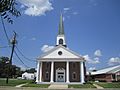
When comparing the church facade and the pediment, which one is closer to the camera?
the church facade

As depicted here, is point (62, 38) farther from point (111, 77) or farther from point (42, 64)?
point (111, 77)

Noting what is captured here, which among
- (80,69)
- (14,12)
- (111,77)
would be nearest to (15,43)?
(80,69)

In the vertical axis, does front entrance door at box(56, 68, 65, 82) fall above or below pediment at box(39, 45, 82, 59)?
below

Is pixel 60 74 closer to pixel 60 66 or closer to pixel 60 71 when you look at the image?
pixel 60 71

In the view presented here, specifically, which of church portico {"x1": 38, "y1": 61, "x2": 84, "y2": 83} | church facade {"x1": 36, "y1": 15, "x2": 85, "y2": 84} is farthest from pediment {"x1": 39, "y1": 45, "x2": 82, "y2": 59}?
church portico {"x1": 38, "y1": 61, "x2": 84, "y2": 83}

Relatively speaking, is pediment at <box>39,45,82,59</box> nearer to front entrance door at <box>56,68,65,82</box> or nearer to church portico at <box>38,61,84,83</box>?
church portico at <box>38,61,84,83</box>

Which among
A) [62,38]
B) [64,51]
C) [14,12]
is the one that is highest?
[62,38]

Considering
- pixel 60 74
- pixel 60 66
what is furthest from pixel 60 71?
pixel 60 66

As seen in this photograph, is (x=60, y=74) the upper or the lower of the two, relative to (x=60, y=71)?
lower

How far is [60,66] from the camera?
4775 centimetres

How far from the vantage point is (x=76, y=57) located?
151 ft

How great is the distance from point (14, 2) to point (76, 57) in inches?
1610

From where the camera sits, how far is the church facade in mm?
45625

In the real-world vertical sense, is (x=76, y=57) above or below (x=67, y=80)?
above
